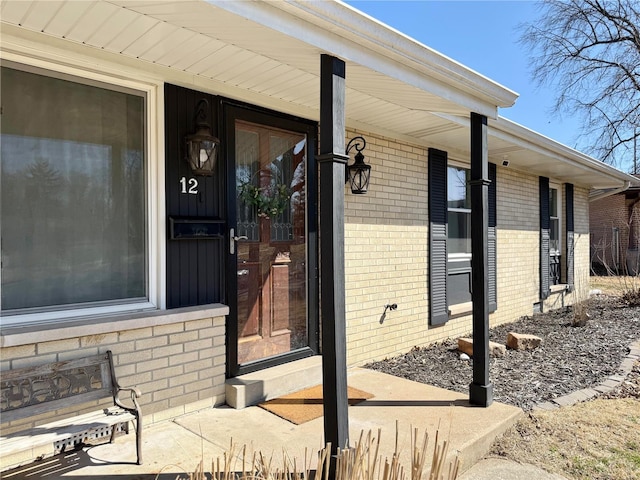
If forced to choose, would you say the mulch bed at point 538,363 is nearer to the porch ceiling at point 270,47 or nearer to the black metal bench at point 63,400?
the porch ceiling at point 270,47

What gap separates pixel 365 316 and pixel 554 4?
13.0m

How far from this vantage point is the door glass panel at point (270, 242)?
3.70m

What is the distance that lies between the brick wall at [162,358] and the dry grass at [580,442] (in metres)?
2.02

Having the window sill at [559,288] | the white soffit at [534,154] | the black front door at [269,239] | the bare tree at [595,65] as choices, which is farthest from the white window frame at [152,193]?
the bare tree at [595,65]

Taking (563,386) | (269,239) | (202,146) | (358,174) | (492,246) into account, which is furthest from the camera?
(492,246)

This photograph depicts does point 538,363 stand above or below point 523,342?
below

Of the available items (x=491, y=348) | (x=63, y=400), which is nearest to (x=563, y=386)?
(x=491, y=348)

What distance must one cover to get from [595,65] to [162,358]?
15070mm

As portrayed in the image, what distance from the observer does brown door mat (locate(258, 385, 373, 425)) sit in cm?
320

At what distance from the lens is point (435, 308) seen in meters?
5.51

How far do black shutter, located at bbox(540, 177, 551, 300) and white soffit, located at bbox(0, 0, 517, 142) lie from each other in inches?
197

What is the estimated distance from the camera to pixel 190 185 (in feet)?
10.7

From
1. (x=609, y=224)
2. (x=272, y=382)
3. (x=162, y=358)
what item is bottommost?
(x=272, y=382)

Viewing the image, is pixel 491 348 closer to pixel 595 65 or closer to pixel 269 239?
pixel 269 239
